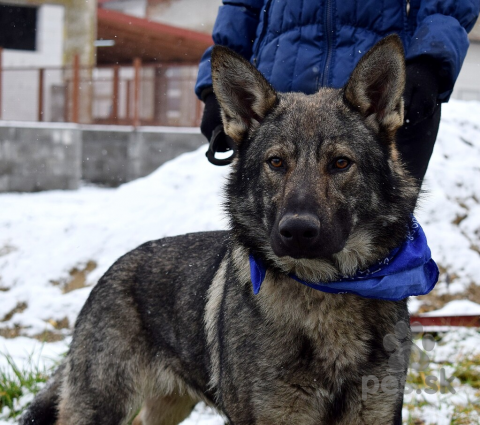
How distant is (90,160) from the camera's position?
51.2ft

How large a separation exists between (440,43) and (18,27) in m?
18.3

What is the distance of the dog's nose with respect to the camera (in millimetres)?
2258

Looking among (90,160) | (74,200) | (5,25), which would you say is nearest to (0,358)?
(74,200)

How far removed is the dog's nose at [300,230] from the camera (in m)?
2.26

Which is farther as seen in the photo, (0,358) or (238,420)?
(0,358)

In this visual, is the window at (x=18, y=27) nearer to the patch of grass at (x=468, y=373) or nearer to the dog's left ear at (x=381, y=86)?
the patch of grass at (x=468, y=373)

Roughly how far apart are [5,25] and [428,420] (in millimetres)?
18591

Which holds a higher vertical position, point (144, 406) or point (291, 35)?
point (291, 35)

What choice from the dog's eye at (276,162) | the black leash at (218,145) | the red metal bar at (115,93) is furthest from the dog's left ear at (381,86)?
the red metal bar at (115,93)

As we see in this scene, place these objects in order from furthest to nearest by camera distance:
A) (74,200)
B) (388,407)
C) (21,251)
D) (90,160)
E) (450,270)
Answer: (90,160), (74,200), (21,251), (450,270), (388,407)

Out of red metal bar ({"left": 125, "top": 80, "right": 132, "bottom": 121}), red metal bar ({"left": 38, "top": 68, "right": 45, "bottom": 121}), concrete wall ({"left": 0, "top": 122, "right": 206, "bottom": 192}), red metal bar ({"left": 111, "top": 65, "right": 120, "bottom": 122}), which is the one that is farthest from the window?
concrete wall ({"left": 0, "top": 122, "right": 206, "bottom": 192})

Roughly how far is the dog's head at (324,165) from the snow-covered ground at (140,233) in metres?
2.51

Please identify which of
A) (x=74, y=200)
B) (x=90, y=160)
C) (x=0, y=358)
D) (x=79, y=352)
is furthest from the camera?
(x=90, y=160)

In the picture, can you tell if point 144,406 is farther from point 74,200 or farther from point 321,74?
point 74,200
